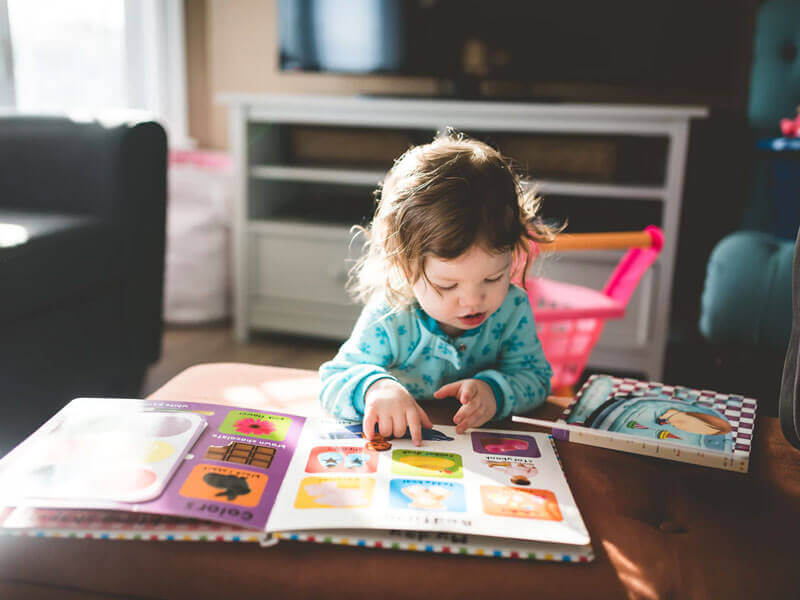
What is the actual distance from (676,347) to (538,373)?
1.36m

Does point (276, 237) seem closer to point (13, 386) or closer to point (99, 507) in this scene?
point (13, 386)

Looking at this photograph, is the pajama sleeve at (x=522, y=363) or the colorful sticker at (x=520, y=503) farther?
the pajama sleeve at (x=522, y=363)

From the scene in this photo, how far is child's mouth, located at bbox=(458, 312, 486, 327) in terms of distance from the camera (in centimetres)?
71

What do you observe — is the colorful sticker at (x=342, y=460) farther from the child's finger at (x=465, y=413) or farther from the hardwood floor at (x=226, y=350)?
the hardwood floor at (x=226, y=350)

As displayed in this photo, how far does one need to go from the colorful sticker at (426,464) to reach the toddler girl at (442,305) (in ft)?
0.10

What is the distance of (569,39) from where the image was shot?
1.92 m

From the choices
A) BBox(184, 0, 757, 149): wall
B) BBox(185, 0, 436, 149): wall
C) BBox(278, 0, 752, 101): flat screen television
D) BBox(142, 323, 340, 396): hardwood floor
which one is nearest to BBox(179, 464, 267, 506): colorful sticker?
BBox(142, 323, 340, 396): hardwood floor

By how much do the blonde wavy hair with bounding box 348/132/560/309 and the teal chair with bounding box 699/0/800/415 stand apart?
61 centimetres

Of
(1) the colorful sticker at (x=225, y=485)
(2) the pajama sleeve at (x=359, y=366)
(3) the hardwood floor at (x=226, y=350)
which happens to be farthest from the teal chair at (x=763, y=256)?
(3) the hardwood floor at (x=226, y=350)

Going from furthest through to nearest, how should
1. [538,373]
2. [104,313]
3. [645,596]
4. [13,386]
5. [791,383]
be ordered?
[104,313], [13,386], [538,373], [791,383], [645,596]

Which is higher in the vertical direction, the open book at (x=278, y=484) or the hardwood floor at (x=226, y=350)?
the open book at (x=278, y=484)

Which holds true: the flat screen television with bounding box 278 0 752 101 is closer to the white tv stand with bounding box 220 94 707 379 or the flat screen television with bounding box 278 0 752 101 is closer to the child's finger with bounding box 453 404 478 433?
the white tv stand with bounding box 220 94 707 379

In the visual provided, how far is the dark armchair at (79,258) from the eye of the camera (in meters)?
1.25

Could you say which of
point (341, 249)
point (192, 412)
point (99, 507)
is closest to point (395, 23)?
point (341, 249)
